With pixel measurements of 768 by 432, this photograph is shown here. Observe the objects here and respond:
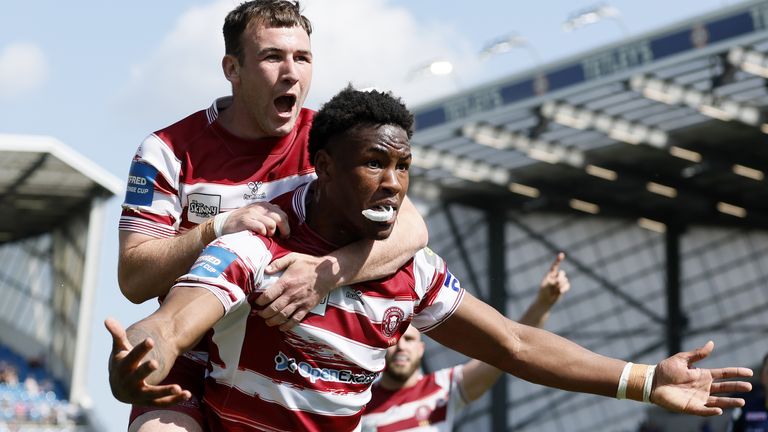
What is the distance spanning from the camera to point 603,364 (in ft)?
16.9

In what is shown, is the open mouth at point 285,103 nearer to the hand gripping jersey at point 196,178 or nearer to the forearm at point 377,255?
the hand gripping jersey at point 196,178

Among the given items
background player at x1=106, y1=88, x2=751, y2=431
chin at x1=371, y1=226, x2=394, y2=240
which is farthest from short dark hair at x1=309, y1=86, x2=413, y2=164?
chin at x1=371, y1=226, x2=394, y2=240

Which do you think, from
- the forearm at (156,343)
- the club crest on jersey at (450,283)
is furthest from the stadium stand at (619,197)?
the forearm at (156,343)

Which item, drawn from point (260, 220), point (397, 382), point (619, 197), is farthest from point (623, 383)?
point (619, 197)

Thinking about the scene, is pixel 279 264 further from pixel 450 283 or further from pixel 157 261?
pixel 450 283

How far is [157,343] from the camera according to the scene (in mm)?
3961

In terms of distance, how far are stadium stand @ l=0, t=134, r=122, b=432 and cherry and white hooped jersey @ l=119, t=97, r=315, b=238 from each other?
110 ft

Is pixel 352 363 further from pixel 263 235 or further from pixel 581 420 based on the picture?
pixel 581 420

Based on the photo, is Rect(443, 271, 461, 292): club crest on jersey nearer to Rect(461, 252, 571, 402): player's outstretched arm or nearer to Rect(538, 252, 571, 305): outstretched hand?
Rect(461, 252, 571, 402): player's outstretched arm

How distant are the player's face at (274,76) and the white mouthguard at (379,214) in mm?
843

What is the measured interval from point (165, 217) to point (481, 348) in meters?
1.37

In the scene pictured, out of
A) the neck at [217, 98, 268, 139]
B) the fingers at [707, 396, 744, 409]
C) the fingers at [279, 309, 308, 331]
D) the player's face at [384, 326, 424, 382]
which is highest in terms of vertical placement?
the neck at [217, 98, 268, 139]

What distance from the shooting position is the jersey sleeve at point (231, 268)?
4.38m

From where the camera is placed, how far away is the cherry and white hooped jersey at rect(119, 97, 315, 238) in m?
5.14
